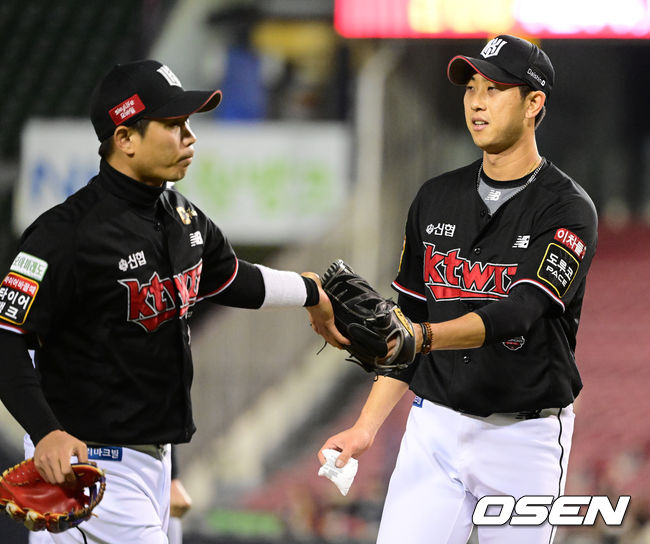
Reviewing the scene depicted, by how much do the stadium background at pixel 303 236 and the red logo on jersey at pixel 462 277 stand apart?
4.19 meters

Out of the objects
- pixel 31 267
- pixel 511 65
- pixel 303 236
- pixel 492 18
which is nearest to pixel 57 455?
pixel 31 267

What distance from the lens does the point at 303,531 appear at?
6.95 meters

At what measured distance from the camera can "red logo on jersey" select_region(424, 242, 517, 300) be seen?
2.60m

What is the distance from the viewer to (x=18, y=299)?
91.0 inches

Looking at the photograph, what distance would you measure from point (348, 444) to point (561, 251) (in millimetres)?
704

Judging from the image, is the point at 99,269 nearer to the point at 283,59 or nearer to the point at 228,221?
the point at 228,221

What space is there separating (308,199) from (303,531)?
2.34m

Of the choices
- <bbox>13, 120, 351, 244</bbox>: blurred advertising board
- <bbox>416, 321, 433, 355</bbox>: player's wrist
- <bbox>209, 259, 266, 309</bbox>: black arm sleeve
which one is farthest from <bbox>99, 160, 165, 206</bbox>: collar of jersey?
<bbox>13, 120, 351, 244</bbox>: blurred advertising board

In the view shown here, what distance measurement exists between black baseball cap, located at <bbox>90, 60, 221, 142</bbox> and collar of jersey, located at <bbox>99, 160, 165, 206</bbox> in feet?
0.30

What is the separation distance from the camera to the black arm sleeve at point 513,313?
2428 mm

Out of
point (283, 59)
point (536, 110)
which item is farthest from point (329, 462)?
Result: point (283, 59)

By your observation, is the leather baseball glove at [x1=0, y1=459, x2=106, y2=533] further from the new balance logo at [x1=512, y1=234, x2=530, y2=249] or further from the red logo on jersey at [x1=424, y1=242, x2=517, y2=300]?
the new balance logo at [x1=512, y1=234, x2=530, y2=249]

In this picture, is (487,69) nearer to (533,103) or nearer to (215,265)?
(533,103)

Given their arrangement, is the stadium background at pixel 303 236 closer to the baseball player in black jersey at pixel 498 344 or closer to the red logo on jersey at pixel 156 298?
the baseball player in black jersey at pixel 498 344
